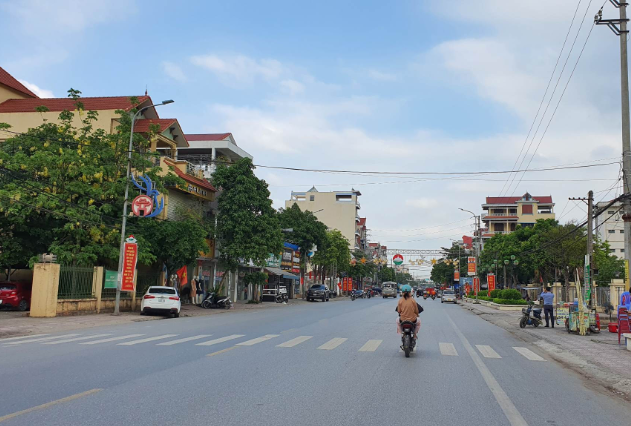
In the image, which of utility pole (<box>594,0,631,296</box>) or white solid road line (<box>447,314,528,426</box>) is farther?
utility pole (<box>594,0,631,296</box>)

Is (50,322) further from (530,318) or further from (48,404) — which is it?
(530,318)

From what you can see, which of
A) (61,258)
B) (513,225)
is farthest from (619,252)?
(61,258)

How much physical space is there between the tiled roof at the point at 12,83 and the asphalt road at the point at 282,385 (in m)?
30.8

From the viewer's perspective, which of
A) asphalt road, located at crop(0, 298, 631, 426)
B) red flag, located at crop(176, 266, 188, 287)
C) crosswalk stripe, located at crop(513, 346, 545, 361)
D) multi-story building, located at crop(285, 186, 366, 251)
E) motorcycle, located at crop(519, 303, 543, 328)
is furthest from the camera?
multi-story building, located at crop(285, 186, 366, 251)

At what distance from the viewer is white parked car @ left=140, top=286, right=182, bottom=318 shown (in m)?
26.6

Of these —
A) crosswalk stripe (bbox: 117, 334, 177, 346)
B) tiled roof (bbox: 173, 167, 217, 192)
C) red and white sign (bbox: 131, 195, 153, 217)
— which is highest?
tiled roof (bbox: 173, 167, 217, 192)

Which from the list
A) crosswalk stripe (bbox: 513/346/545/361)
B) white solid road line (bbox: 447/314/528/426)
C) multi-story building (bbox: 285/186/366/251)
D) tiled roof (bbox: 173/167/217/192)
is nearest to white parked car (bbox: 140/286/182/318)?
tiled roof (bbox: 173/167/217/192)

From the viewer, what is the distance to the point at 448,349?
49.3 ft

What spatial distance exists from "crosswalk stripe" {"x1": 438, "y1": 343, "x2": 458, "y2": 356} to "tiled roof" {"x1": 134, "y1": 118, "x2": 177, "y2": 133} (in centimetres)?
2585

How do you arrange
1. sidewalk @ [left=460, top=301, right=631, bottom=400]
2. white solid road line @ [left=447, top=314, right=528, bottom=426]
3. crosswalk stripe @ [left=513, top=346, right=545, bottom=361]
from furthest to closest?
crosswalk stripe @ [left=513, top=346, right=545, bottom=361], sidewalk @ [left=460, top=301, right=631, bottom=400], white solid road line @ [left=447, top=314, right=528, bottom=426]

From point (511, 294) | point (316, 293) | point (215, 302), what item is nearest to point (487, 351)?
point (215, 302)

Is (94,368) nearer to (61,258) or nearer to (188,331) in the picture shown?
(188,331)

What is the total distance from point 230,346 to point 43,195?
1571 cm

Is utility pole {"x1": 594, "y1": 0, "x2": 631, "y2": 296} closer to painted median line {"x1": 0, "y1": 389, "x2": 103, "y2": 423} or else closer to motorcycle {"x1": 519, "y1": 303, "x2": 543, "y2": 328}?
motorcycle {"x1": 519, "y1": 303, "x2": 543, "y2": 328}
